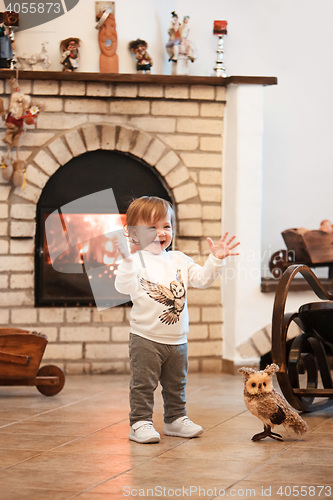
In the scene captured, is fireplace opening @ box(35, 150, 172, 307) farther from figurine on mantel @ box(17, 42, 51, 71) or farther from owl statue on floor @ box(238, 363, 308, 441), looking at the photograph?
owl statue on floor @ box(238, 363, 308, 441)

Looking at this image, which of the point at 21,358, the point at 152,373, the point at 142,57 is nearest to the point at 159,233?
the point at 152,373

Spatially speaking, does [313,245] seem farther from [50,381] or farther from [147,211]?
[147,211]

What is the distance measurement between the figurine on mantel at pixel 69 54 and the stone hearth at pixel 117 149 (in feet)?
0.44

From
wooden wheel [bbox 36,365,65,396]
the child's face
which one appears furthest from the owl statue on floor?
wooden wheel [bbox 36,365,65,396]

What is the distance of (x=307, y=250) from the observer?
5320mm

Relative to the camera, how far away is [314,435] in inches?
132

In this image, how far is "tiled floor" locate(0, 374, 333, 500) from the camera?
2.44 metres

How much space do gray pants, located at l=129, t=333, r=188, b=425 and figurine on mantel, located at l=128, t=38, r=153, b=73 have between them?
2.79 metres

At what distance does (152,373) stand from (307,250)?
95.4 inches

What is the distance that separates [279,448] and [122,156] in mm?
2978

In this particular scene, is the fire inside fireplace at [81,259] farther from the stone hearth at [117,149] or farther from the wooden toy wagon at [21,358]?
the wooden toy wagon at [21,358]

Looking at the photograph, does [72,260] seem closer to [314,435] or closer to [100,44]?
[100,44]

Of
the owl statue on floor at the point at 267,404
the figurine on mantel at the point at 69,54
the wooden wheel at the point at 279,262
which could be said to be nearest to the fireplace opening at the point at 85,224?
the figurine on mantel at the point at 69,54

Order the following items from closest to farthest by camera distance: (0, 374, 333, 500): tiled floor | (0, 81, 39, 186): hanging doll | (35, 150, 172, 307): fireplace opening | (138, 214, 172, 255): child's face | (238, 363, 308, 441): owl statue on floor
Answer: (0, 374, 333, 500): tiled floor
(238, 363, 308, 441): owl statue on floor
(138, 214, 172, 255): child's face
(0, 81, 39, 186): hanging doll
(35, 150, 172, 307): fireplace opening
